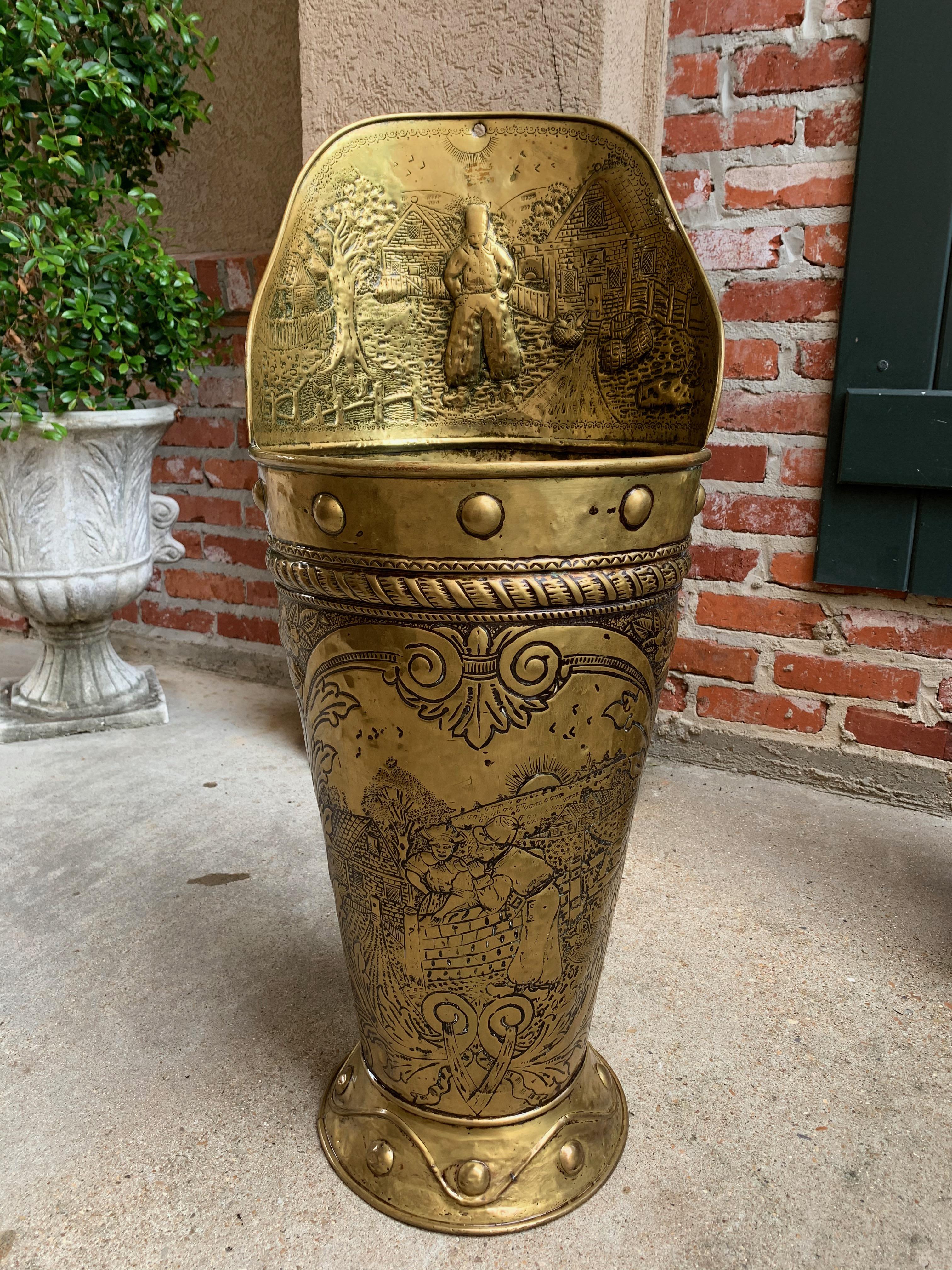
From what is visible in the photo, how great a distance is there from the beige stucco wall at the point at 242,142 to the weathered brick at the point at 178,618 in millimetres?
987

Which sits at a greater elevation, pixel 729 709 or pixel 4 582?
pixel 4 582

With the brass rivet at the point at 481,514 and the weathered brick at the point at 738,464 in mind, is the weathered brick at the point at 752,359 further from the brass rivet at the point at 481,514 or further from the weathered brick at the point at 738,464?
the brass rivet at the point at 481,514

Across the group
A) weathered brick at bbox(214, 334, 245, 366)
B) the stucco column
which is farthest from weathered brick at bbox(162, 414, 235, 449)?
the stucco column

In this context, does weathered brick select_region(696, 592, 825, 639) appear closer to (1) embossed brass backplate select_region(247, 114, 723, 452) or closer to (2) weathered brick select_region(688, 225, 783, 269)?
(2) weathered brick select_region(688, 225, 783, 269)

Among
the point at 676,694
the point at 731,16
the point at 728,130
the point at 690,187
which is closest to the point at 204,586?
the point at 676,694

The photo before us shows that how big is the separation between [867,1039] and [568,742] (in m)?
0.74

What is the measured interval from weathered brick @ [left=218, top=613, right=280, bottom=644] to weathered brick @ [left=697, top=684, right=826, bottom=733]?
1.15 m

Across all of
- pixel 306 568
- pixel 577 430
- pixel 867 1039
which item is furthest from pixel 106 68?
pixel 867 1039

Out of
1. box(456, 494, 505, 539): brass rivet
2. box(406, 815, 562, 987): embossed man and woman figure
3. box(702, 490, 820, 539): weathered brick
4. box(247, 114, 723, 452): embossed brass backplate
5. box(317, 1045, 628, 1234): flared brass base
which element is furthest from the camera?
box(702, 490, 820, 539): weathered brick

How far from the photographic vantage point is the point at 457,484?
0.77 metres

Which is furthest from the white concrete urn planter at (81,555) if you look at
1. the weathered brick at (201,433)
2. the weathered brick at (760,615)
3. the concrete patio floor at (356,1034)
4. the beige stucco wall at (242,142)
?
the weathered brick at (760,615)

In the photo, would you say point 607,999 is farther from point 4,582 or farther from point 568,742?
point 4,582

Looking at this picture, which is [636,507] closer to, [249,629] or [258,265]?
[258,265]

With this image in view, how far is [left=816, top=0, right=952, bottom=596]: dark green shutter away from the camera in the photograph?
1590 mm
